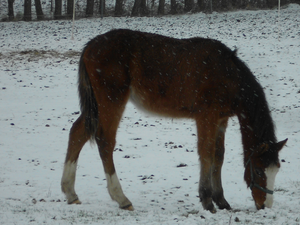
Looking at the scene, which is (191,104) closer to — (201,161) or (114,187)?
(201,161)

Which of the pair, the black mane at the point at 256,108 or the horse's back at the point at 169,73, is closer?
the black mane at the point at 256,108

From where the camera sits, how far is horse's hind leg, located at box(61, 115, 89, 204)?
179 inches

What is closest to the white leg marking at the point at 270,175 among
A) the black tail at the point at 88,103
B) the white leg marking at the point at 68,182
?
the black tail at the point at 88,103

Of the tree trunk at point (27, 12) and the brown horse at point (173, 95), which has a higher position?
the tree trunk at point (27, 12)

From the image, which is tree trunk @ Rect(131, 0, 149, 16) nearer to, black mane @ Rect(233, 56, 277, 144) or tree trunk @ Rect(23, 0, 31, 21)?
tree trunk @ Rect(23, 0, 31, 21)

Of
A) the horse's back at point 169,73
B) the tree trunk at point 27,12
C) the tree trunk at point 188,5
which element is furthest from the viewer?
the tree trunk at point 27,12

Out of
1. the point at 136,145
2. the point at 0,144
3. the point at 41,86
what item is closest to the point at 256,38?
the point at 41,86

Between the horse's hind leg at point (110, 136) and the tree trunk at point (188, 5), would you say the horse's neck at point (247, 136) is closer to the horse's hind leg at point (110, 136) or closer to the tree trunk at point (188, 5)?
the horse's hind leg at point (110, 136)

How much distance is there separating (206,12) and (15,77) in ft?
55.0

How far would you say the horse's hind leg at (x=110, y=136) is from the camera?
4.41 metres

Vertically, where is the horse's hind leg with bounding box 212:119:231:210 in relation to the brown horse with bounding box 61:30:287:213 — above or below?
below

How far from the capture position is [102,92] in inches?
175

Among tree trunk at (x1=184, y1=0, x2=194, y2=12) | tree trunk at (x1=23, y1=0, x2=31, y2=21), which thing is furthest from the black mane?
tree trunk at (x1=23, y1=0, x2=31, y2=21)

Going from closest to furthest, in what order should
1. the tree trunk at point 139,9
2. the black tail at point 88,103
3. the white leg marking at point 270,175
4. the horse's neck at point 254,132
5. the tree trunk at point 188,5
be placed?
1. the white leg marking at point 270,175
2. the horse's neck at point 254,132
3. the black tail at point 88,103
4. the tree trunk at point 139,9
5. the tree trunk at point 188,5
